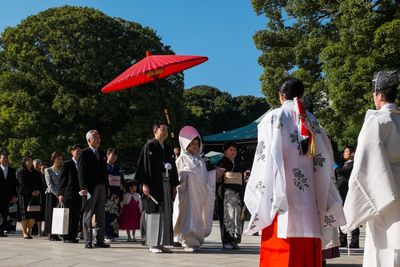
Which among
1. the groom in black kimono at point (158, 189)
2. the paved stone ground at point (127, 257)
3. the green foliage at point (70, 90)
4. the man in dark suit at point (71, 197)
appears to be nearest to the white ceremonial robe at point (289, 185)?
the paved stone ground at point (127, 257)

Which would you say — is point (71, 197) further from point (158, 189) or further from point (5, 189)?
point (5, 189)

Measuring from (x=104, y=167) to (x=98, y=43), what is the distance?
22.6 m

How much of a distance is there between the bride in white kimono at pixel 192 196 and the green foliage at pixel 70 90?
20.1 m

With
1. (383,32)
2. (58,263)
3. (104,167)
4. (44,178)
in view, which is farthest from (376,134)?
(383,32)

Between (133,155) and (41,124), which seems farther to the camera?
(133,155)

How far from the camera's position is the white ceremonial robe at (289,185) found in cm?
461

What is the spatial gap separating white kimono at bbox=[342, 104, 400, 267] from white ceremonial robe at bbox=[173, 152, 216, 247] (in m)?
4.68

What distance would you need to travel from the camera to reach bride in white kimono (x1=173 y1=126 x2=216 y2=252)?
871cm

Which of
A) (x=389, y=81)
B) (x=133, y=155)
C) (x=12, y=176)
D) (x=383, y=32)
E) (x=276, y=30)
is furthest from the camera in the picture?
(x=133, y=155)

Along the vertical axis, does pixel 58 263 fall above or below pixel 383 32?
below

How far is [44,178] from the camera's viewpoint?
42.0 feet

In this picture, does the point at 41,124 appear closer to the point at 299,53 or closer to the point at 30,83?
the point at 30,83

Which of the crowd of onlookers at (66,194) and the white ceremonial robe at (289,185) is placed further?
the crowd of onlookers at (66,194)

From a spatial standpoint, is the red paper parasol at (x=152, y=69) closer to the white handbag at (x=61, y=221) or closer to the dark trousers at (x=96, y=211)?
the dark trousers at (x=96, y=211)
